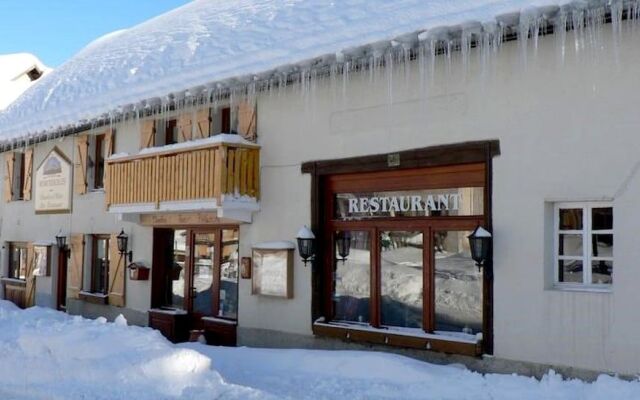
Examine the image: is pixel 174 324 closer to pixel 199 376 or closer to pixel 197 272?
pixel 197 272

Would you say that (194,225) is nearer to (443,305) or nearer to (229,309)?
(229,309)

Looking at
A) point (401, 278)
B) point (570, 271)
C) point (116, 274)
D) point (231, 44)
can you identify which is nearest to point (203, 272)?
point (116, 274)

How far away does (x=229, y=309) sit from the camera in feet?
39.0

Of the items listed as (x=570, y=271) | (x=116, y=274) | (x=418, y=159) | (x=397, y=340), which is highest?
(x=418, y=159)

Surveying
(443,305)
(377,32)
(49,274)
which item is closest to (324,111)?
(377,32)

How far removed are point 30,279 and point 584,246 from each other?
1404 cm

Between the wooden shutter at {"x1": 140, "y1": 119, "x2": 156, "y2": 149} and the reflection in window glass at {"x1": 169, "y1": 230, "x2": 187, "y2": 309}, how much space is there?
1.78 m

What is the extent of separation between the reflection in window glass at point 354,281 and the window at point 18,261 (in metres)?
10.8

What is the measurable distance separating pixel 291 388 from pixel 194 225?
5.63m

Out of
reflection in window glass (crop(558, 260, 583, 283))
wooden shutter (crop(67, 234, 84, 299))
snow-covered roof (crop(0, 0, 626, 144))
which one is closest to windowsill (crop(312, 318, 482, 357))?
reflection in window glass (crop(558, 260, 583, 283))

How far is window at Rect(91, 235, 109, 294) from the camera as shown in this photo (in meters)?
15.0

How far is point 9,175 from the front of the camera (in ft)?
59.7

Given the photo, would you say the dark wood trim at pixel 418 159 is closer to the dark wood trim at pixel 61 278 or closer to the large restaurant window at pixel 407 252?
the large restaurant window at pixel 407 252

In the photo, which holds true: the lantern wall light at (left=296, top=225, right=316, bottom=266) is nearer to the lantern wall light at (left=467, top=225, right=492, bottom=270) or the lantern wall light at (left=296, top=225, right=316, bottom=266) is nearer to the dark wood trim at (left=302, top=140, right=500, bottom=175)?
the dark wood trim at (left=302, top=140, right=500, bottom=175)
